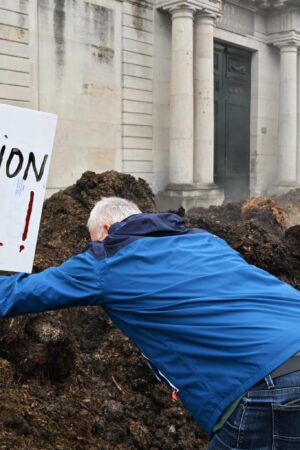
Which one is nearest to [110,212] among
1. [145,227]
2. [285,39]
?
[145,227]

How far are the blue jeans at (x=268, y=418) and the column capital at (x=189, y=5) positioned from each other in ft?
41.5

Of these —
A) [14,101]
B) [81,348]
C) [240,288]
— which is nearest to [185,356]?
[240,288]

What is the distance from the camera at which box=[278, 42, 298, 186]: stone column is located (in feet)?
57.3

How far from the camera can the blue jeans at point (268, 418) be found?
5.85 ft

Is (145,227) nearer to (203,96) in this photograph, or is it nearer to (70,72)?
(70,72)

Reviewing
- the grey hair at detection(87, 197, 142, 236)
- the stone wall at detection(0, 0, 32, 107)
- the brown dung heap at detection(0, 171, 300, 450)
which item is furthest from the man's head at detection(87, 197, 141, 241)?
the stone wall at detection(0, 0, 32, 107)

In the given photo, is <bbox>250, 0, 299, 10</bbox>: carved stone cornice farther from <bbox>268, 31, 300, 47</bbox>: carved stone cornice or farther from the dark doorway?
the dark doorway

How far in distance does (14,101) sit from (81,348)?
8.16 m

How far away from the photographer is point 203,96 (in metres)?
13.9

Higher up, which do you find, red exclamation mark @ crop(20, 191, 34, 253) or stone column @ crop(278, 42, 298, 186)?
stone column @ crop(278, 42, 298, 186)

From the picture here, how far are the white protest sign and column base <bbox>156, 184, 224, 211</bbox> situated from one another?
1027cm

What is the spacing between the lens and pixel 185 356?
1.89 m

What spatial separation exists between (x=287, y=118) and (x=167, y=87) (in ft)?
18.1

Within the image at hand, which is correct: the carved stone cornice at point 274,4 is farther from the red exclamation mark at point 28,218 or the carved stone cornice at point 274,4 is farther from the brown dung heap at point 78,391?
the red exclamation mark at point 28,218
